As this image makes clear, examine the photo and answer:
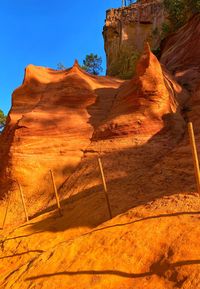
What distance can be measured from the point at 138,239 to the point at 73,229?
3.19 m

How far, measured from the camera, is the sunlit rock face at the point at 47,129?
14695 millimetres

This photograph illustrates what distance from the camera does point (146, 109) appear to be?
1330 centimetres

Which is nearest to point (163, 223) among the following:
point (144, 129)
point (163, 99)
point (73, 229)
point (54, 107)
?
point (73, 229)

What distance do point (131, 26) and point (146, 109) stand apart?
27.8 m

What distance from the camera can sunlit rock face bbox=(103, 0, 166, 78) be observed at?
37000mm

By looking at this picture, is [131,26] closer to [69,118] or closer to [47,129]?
[69,118]

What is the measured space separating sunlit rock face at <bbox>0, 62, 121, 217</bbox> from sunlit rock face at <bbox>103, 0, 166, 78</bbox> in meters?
18.7

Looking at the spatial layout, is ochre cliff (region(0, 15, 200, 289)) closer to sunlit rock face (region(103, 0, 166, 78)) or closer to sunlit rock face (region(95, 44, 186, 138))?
sunlit rock face (region(95, 44, 186, 138))

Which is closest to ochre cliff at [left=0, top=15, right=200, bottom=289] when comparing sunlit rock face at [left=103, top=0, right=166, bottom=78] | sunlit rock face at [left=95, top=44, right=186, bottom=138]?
sunlit rock face at [left=95, top=44, right=186, bottom=138]

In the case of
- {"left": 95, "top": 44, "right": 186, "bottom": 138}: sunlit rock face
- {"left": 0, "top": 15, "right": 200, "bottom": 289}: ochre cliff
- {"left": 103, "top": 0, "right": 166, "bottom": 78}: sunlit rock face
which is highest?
{"left": 103, "top": 0, "right": 166, "bottom": 78}: sunlit rock face

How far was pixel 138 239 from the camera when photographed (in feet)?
20.0

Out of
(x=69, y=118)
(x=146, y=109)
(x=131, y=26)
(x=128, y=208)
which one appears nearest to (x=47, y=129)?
(x=69, y=118)

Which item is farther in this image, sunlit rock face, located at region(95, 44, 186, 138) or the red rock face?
the red rock face

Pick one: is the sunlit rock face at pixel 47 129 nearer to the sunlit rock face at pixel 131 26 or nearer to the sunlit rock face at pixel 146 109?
the sunlit rock face at pixel 146 109
